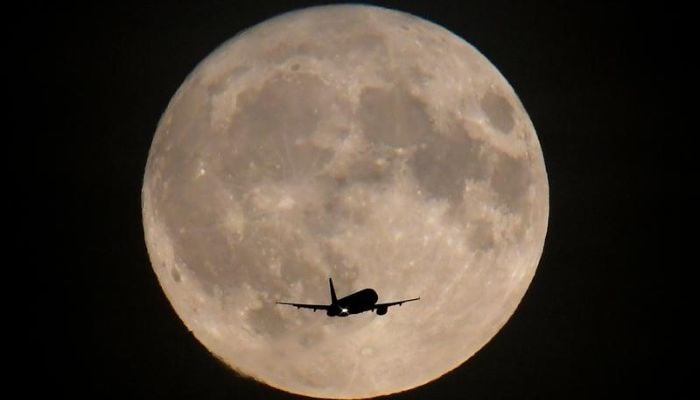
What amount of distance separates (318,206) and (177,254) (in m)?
1.23

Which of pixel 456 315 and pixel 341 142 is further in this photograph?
pixel 456 315

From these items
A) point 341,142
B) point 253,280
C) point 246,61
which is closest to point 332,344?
point 253,280

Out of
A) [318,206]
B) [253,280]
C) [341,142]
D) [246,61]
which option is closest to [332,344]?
[253,280]

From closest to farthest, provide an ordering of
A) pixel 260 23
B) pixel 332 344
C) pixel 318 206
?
pixel 318 206 < pixel 332 344 < pixel 260 23

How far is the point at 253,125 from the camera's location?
5.10 m

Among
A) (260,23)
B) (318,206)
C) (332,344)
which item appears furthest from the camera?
(260,23)

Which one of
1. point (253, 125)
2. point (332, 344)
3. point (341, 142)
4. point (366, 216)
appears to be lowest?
point (332, 344)

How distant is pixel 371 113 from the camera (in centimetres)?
500

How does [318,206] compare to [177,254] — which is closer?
[318,206]

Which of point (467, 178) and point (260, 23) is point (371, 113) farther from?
point (260, 23)

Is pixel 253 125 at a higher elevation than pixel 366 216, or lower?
higher

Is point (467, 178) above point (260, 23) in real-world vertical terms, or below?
below

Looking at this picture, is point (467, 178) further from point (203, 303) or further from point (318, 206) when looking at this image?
point (203, 303)

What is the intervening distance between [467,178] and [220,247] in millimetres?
1758
